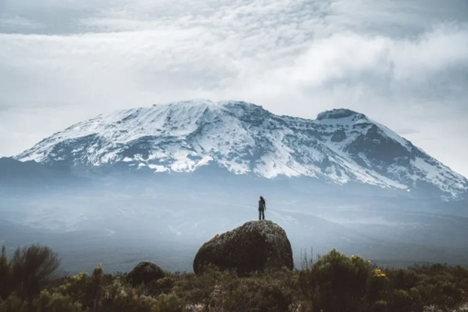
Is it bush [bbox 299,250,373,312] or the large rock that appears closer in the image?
bush [bbox 299,250,373,312]

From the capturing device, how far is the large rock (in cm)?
2058

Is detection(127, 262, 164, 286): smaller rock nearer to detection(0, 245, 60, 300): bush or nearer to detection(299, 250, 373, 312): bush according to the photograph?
detection(299, 250, 373, 312): bush

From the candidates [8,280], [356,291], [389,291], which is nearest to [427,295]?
[389,291]

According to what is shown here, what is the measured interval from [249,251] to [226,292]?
26.3 feet

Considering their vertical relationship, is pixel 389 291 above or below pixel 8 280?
below

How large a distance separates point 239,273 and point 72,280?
12475 mm

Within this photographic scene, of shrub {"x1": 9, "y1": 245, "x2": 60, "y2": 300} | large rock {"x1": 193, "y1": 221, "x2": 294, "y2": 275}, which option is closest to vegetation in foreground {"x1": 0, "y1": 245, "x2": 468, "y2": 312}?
shrub {"x1": 9, "y1": 245, "x2": 60, "y2": 300}

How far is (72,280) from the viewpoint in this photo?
8594 mm

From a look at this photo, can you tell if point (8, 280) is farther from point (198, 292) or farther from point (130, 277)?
point (130, 277)

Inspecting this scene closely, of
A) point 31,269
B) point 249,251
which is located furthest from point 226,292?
point 249,251

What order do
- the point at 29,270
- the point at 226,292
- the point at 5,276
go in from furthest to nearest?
the point at 226,292 → the point at 29,270 → the point at 5,276

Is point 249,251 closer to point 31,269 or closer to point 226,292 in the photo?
point 226,292

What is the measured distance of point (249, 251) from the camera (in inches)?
821

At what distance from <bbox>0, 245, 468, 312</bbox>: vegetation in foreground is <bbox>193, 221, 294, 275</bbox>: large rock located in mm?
5030
